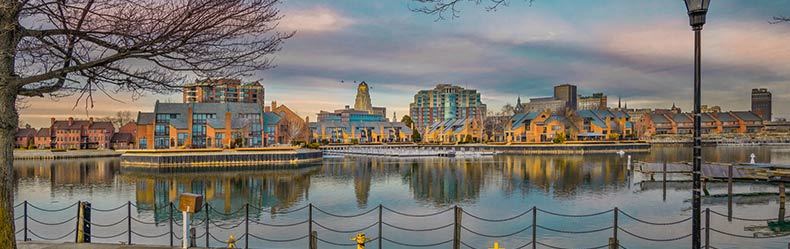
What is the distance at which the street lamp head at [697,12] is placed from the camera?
7.75 m

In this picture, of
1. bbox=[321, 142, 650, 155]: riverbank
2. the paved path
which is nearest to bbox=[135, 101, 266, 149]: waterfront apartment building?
bbox=[321, 142, 650, 155]: riverbank

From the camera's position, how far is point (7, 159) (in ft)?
27.2

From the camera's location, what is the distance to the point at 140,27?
8.12 m

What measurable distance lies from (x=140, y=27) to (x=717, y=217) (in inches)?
988

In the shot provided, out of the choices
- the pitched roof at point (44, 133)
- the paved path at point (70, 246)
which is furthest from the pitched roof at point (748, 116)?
the paved path at point (70, 246)

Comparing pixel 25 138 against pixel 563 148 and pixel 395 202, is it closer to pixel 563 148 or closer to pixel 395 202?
pixel 563 148

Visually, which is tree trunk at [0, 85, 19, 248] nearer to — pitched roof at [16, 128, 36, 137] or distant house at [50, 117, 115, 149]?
distant house at [50, 117, 115, 149]

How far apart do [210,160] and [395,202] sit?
120 ft

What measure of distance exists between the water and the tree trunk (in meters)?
6.58

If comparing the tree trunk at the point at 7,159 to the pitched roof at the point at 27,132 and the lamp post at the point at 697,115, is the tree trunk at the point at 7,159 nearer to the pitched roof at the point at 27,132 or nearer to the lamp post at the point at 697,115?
the lamp post at the point at 697,115

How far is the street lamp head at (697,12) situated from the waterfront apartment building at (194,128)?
249ft

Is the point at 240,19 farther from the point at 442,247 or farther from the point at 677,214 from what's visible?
the point at 677,214

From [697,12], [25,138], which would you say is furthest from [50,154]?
[697,12]

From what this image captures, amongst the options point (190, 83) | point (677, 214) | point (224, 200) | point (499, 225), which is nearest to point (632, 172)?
point (677, 214)
